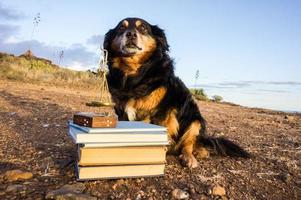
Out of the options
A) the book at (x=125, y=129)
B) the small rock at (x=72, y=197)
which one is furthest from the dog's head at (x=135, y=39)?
the small rock at (x=72, y=197)

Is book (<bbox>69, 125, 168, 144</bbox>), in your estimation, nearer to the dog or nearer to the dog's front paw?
the dog's front paw

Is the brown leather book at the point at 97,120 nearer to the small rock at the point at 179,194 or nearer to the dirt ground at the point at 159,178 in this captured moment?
the dirt ground at the point at 159,178

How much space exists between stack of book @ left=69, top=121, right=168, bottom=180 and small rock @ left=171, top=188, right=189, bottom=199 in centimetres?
22

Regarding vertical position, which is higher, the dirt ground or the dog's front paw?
the dog's front paw

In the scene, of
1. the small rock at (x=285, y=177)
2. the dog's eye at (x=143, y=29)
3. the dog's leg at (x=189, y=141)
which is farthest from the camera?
the dog's eye at (x=143, y=29)

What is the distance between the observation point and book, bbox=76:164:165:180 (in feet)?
8.91

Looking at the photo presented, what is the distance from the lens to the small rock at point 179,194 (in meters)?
2.72

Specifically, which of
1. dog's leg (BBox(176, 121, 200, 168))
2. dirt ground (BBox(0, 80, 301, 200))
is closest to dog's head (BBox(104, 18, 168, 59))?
dog's leg (BBox(176, 121, 200, 168))

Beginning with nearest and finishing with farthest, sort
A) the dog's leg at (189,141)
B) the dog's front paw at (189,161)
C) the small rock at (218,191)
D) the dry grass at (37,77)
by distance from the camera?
the small rock at (218,191) → the dog's front paw at (189,161) → the dog's leg at (189,141) → the dry grass at (37,77)

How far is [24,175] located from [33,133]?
1.89 metres

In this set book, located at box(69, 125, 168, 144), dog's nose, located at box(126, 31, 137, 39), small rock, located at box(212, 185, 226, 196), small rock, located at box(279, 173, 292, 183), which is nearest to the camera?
book, located at box(69, 125, 168, 144)

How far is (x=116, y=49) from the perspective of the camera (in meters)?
4.29

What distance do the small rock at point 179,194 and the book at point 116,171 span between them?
22 cm

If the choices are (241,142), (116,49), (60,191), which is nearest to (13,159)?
(60,191)
